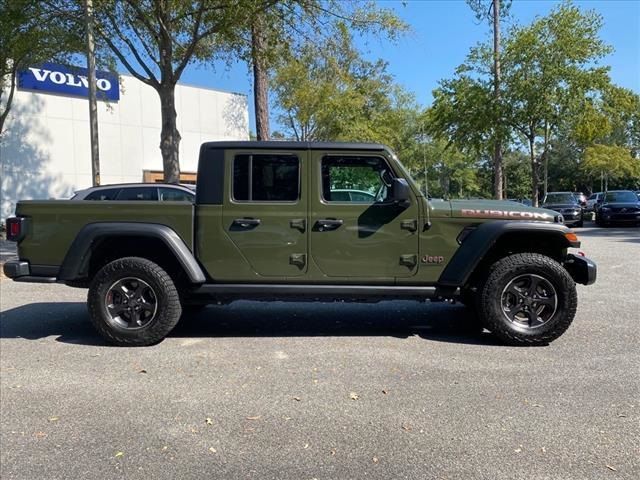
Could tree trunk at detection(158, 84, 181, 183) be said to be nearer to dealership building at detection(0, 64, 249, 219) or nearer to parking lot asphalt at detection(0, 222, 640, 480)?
parking lot asphalt at detection(0, 222, 640, 480)

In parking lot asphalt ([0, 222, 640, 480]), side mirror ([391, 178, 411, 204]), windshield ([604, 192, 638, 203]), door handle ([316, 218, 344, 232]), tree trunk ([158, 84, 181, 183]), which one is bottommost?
parking lot asphalt ([0, 222, 640, 480])

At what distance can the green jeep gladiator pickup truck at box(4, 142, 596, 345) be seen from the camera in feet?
16.6

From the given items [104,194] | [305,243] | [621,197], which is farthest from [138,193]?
[621,197]

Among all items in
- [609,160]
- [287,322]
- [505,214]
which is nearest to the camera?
[505,214]

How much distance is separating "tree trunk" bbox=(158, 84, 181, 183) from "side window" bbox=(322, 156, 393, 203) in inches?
280

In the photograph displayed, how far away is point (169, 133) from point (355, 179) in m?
7.45

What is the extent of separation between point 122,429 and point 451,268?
316 cm

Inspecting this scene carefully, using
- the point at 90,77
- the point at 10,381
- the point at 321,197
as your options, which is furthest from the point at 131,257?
the point at 90,77

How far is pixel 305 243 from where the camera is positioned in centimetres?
513

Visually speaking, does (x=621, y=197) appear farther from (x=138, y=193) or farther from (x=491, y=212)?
(x=491, y=212)

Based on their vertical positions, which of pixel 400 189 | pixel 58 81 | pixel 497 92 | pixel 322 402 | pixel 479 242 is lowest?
pixel 322 402

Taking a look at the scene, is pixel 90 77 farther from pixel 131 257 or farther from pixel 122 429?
pixel 122 429

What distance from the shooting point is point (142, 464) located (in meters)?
3.01

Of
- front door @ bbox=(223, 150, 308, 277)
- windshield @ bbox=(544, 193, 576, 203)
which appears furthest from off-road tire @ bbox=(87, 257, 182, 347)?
windshield @ bbox=(544, 193, 576, 203)
